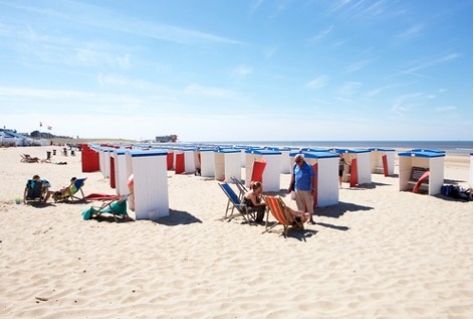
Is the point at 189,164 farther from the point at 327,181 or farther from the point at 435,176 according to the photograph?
the point at 435,176

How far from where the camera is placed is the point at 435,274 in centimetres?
407

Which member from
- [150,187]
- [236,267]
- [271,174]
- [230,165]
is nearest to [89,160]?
[230,165]

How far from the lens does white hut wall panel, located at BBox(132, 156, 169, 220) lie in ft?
23.9

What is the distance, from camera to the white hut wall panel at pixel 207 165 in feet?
49.9

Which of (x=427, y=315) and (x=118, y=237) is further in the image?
(x=118, y=237)

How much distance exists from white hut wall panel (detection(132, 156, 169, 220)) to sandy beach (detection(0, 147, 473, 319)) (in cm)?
35

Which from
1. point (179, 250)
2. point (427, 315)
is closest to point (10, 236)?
point (179, 250)

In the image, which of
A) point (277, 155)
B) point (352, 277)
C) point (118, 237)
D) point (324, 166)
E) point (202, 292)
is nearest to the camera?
point (202, 292)

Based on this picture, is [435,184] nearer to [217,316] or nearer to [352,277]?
[352,277]

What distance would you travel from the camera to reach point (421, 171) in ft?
35.9

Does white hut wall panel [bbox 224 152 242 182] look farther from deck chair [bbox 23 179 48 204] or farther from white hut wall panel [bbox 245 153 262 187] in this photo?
deck chair [bbox 23 179 48 204]

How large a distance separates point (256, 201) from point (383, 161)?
1050cm

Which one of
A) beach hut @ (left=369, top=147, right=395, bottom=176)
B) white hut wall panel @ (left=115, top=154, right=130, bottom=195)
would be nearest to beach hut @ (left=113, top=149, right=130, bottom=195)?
white hut wall panel @ (left=115, top=154, right=130, bottom=195)

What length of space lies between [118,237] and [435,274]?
5.05 meters
